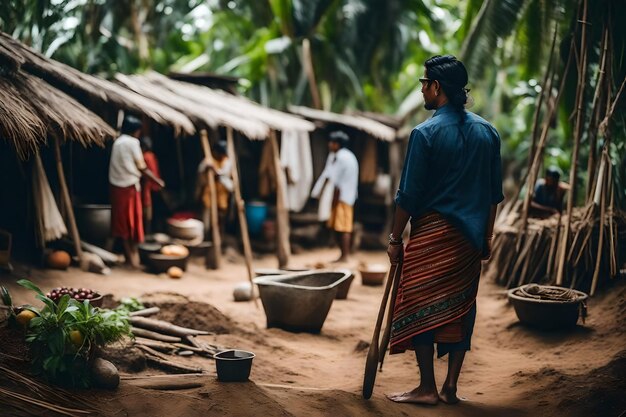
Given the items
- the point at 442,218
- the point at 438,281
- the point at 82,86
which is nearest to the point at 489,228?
the point at 442,218

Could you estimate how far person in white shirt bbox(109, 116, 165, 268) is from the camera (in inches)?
329

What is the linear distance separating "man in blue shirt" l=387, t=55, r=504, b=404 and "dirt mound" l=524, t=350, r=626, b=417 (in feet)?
2.15

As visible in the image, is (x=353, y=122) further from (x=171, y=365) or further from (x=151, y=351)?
(x=171, y=365)

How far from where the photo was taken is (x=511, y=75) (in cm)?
1977

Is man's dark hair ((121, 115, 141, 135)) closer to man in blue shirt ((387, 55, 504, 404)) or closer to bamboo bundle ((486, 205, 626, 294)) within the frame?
bamboo bundle ((486, 205, 626, 294))

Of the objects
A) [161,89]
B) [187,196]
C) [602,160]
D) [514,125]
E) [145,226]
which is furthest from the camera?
[514,125]

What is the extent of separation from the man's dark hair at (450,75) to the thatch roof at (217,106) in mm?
5235

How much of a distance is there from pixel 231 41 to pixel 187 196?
9.68 m

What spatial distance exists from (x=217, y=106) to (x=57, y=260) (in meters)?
3.26

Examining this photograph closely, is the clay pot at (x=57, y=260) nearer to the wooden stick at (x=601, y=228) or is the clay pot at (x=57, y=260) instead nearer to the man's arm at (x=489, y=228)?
the man's arm at (x=489, y=228)

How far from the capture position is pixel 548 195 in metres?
8.29

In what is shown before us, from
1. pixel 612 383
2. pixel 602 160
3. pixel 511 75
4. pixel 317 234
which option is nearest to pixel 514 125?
pixel 511 75

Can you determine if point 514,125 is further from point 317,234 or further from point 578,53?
point 578,53

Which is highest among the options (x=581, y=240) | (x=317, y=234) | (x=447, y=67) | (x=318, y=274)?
(x=447, y=67)
